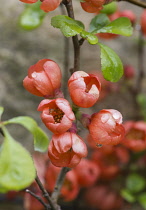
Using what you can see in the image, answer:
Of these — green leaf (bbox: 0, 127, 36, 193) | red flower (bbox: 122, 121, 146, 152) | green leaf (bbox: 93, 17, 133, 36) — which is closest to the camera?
green leaf (bbox: 0, 127, 36, 193)

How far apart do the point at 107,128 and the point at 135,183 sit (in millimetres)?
746

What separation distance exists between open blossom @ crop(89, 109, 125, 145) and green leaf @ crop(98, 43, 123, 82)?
7cm

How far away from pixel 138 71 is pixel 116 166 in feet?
1.68

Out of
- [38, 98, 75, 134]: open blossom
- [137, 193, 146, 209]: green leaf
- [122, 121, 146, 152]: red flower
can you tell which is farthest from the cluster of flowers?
[137, 193, 146, 209]: green leaf

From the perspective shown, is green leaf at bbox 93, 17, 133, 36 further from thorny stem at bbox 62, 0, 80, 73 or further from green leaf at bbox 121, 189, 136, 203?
green leaf at bbox 121, 189, 136, 203

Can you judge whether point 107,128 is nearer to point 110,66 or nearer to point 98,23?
point 110,66

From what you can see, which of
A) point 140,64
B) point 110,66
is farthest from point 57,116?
point 140,64

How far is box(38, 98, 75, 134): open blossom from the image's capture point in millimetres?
641

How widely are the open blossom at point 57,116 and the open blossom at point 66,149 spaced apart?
0.06 ft

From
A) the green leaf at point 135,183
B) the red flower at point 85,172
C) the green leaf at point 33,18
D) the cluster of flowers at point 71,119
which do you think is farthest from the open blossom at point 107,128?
the green leaf at point 135,183

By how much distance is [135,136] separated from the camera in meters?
1.27

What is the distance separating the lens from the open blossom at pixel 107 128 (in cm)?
67

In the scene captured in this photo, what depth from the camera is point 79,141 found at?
0.67 metres

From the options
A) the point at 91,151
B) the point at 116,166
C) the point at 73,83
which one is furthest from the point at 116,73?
the point at 91,151
